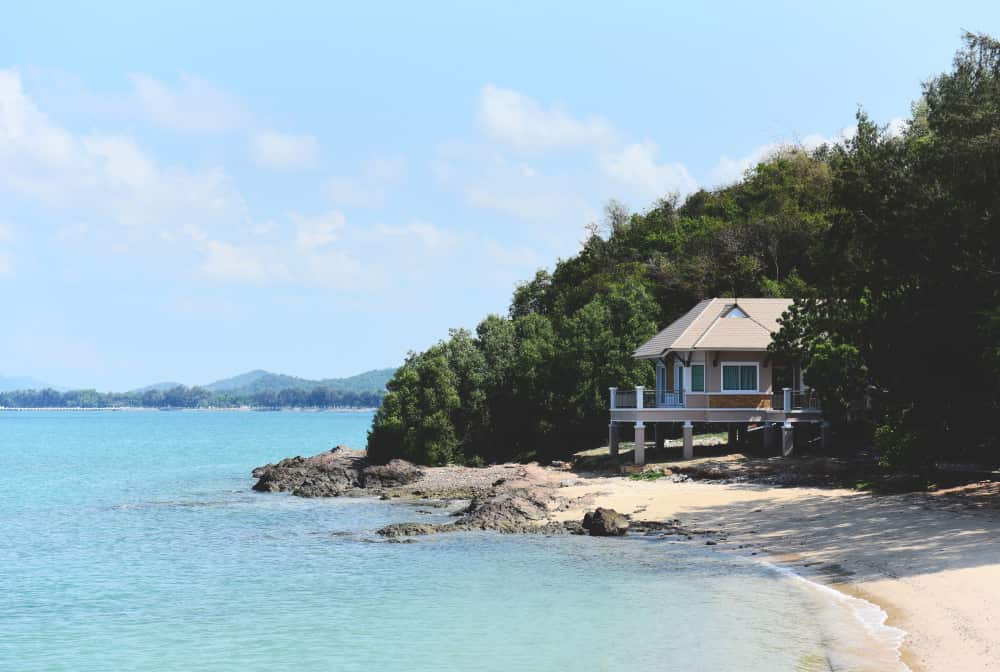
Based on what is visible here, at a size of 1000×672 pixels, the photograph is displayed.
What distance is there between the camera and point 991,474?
28859 millimetres

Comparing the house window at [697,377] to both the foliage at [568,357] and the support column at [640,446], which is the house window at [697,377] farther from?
the foliage at [568,357]

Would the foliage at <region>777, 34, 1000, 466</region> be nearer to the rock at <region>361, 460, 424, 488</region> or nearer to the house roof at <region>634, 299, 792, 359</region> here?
the house roof at <region>634, 299, 792, 359</region>

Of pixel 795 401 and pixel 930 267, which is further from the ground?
pixel 930 267

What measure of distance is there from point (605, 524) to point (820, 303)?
9161 millimetres

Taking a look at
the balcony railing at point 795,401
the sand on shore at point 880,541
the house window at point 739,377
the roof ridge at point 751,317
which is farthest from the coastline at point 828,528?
the roof ridge at point 751,317

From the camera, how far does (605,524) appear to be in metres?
27.1

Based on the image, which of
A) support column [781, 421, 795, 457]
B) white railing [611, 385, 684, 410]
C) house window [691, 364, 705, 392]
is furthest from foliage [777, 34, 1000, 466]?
white railing [611, 385, 684, 410]

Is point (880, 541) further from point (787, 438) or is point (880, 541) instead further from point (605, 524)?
point (787, 438)

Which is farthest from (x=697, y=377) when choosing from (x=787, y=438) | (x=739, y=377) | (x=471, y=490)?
(x=471, y=490)

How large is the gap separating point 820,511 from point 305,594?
541 inches

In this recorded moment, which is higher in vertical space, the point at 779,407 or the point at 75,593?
the point at 779,407

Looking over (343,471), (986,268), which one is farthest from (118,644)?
(343,471)

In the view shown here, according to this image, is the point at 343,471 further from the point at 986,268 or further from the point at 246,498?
the point at 986,268

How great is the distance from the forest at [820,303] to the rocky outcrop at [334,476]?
2231mm
